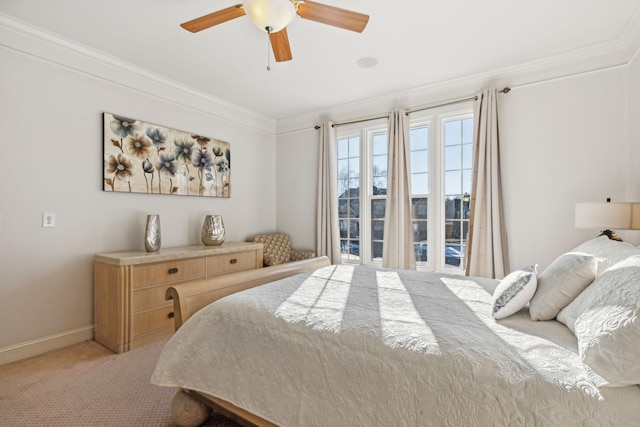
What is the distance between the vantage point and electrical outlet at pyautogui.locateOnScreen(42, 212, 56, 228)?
8.39 ft

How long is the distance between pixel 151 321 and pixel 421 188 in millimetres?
3174

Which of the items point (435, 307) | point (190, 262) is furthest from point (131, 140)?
point (435, 307)

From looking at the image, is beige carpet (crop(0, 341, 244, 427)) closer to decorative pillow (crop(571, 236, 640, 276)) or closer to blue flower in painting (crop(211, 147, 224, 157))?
decorative pillow (crop(571, 236, 640, 276))

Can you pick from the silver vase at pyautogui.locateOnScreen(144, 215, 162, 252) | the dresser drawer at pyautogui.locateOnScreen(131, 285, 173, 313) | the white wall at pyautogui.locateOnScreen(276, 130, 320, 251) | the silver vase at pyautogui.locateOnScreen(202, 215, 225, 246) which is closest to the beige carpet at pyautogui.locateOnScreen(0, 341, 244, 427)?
the dresser drawer at pyautogui.locateOnScreen(131, 285, 173, 313)

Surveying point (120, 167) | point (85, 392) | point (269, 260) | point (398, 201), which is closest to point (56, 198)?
point (120, 167)

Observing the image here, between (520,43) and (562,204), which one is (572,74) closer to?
(520,43)

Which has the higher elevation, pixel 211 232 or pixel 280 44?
pixel 280 44

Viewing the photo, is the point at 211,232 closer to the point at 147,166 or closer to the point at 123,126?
the point at 147,166

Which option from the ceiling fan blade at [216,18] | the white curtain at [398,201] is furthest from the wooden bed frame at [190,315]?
the white curtain at [398,201]

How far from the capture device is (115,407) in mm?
1856

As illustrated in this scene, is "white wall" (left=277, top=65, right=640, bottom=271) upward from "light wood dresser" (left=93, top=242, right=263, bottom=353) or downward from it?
upward

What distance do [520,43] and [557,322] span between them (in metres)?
2.42

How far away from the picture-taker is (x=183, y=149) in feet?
11.6

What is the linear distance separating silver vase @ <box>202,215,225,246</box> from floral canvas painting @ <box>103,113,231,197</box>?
1.29ft
